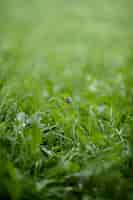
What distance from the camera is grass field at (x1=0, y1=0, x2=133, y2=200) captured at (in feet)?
6.75

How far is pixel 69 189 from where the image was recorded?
6.63 feet

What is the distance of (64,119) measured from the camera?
2715 millimetres

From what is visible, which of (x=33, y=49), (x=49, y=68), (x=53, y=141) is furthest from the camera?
(x=33, y=49)

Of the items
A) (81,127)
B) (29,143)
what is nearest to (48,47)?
(81,127)

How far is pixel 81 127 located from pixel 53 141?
0.25m

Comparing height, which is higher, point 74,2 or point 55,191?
point 55,191

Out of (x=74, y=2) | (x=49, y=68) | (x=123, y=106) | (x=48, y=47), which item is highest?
(x=123, y=106)

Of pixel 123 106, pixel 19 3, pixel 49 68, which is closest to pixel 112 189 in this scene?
pixel 123 106

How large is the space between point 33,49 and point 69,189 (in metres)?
3.43

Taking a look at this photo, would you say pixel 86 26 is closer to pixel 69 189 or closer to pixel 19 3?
pixel 19 3

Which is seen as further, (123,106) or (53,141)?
(123,106)

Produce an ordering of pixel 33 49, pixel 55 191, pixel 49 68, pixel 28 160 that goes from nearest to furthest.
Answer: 1. pixel 55 191
2. pixel 28 160
3. pixel 49 68
4. pixel 33 49

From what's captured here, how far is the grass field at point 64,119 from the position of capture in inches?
81.0

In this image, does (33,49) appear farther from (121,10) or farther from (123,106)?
(121,10)
